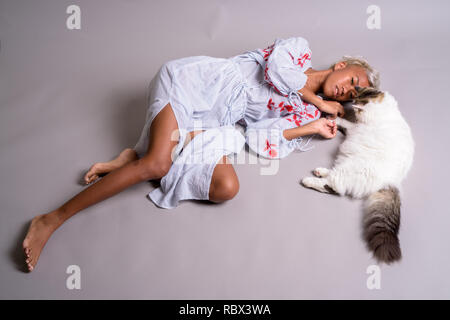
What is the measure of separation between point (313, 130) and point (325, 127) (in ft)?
0.23

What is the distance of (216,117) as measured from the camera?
1.80 meters

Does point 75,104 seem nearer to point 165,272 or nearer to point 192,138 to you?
point 192,138

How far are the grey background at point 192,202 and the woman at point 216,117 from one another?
9cm

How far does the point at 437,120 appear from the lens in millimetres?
2025

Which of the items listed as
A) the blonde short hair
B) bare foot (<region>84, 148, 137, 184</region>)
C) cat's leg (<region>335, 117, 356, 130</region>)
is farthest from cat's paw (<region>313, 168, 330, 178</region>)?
bare foot (<region>84, 148, 137, 184</region>)

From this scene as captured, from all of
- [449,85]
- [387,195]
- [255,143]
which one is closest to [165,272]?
[255,143]

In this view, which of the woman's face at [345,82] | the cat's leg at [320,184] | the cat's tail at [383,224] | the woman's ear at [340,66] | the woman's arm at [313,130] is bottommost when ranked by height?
the cat's tail at [383,224]

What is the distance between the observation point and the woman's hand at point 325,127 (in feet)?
6.04

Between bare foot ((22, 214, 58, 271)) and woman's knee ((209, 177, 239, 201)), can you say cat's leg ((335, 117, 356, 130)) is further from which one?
bare foot ((22, 214, 58, 271))

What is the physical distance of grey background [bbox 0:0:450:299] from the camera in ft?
4.72

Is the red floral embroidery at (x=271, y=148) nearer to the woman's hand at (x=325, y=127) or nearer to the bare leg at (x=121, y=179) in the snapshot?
the woman's hand at (x=325, y=127)

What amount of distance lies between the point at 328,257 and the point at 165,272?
68cm

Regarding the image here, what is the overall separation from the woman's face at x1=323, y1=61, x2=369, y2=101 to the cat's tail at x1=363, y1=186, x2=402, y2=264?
0.56 m

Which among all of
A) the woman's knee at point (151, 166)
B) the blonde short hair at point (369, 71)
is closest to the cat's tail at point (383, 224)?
the blonde short hair at point (369, 71)
